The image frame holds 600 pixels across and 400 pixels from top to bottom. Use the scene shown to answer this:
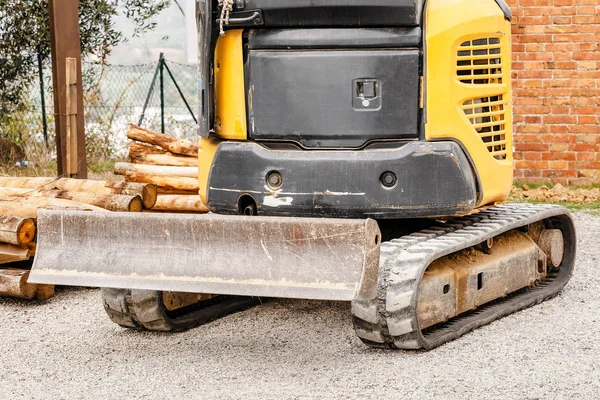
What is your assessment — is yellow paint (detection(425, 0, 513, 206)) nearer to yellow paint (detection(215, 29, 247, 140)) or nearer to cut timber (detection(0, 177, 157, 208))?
yellow paint (detection(215, 29, 247, 140))

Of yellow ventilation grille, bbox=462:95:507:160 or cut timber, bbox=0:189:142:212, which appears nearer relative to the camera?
yellow ventilation grille, bbox=462:95:507:160

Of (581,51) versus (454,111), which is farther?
(581,51)

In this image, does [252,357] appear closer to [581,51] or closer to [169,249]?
[169,249]

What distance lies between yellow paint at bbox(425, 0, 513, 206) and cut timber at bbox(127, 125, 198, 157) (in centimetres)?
336

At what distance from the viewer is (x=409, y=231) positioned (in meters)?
5.84

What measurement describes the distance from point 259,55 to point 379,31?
641 mm

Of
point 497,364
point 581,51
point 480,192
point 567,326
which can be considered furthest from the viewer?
point 581,51

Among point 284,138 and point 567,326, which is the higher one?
point 284,138

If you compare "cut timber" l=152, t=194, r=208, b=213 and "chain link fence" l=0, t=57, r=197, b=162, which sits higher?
"chain link fence" l=0, t=57, r=197, b=162

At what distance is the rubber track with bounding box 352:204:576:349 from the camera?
4926 millimetres

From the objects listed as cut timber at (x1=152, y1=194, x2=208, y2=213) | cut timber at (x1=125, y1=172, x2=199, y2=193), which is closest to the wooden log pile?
cut timber at (x1=152, y1=194, x2=208, y2=213)

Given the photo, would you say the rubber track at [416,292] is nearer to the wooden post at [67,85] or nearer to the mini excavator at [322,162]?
the mini excavator at [322,162]

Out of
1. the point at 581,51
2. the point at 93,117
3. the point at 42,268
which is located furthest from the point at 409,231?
the point at 93,117

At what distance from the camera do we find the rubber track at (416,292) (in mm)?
4926
